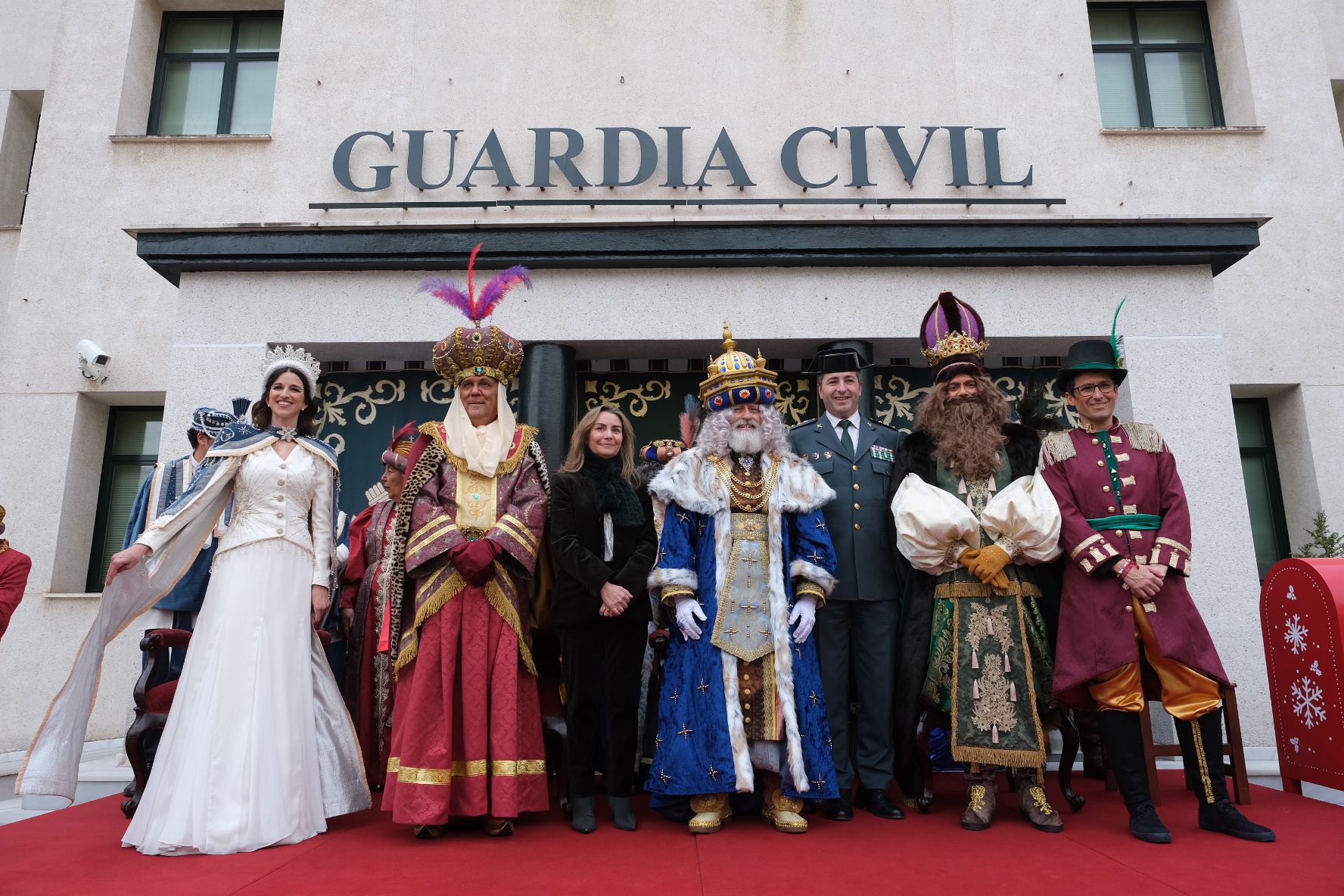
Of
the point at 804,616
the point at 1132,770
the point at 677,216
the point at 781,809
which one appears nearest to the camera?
the point at 1132,770

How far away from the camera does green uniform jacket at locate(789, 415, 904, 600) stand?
4.49 metres

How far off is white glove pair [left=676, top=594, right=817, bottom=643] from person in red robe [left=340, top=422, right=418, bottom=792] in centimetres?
195

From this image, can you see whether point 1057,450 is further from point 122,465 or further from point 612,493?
point 122,465

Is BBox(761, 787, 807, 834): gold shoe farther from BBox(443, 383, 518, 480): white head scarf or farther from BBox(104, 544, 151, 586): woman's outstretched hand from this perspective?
BBox(104, 544, 151, 586): woman's outstretched hand

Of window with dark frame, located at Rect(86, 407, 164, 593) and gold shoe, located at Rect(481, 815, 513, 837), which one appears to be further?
window with dark frame, located at Rect(86, 407, 164, 593)

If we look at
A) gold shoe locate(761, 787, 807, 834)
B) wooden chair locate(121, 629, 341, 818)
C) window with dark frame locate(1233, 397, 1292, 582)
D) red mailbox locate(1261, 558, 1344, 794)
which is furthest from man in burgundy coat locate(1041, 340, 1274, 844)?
window with dark frame locate(1233, 397, 1292, 582)

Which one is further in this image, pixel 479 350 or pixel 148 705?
pixel 148 705

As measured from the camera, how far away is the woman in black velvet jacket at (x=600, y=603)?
13.5ft

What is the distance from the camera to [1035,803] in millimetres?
4039

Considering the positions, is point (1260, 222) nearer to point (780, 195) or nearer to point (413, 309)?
point (780, 195)

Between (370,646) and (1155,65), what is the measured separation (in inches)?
362

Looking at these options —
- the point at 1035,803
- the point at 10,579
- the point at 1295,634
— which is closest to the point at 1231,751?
the point at 1295,634

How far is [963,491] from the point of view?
4383 mm

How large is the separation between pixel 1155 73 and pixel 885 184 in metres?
3.70
